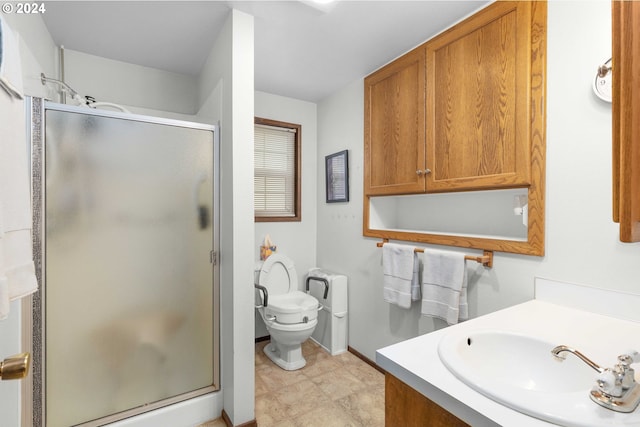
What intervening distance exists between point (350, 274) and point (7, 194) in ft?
7.24

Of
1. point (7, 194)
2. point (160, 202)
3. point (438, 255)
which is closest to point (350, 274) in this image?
point (438, 255)

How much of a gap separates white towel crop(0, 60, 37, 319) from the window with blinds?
191 centimetres

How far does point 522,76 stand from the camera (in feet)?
4.60

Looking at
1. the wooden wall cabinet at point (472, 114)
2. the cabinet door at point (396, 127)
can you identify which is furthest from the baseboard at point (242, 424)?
the cabinet door at point (396, 127)

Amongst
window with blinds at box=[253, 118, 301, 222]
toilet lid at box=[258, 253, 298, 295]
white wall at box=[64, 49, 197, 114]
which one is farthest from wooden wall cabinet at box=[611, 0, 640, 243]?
white wall at box=[64, 49, 197, 114]

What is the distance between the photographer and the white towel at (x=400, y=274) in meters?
1.92

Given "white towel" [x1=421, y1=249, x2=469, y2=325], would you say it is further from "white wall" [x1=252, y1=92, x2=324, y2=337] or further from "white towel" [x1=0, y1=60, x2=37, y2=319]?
"white towel" [x1=0, y1=60, x2=37, y2=319]

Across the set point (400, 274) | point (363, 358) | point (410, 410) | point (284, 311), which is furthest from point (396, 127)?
point (363, 358)

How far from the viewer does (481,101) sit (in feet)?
5.16

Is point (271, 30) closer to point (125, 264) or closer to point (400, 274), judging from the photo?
point (125, 264)

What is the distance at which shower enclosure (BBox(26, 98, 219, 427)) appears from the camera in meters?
1.42

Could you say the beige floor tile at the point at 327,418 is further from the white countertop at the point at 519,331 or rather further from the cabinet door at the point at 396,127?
the cabinet door at the point at 396,127

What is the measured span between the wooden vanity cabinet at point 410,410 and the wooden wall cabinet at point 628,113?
547 millimetres

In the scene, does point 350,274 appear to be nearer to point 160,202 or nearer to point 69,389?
point 160,202
